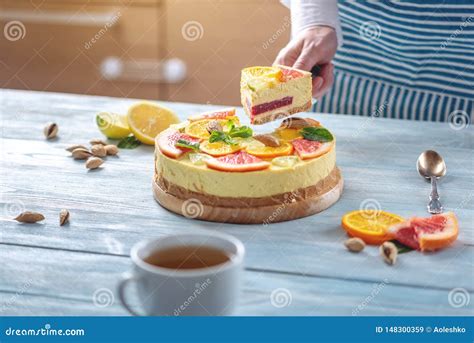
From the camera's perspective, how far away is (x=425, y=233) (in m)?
1.34

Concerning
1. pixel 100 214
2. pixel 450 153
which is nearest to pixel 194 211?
pixel 100 214

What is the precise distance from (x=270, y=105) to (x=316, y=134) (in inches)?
5.6

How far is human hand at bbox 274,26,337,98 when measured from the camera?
2016mm

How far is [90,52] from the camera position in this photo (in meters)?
3.60

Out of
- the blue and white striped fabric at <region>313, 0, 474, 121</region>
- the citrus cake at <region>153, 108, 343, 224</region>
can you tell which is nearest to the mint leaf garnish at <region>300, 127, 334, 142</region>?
the citrus cake at <region>153, 108, 343, 224</region>

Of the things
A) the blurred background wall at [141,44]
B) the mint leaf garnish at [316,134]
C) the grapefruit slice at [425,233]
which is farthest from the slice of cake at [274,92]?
the blurred background wall at [141,44]

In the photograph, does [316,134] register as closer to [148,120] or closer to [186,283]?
[148,120]

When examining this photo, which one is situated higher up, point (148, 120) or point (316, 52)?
point (316, 52)

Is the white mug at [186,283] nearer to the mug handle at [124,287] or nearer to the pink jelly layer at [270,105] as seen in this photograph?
the mug handle at [124,287]

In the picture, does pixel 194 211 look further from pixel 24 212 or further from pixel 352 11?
pixel 352 11

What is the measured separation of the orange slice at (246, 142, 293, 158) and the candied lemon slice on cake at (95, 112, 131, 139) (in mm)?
508

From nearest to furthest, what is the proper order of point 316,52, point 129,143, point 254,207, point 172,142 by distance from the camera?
point 254,207 → point 172,142 → point 129,143 → point 316,52

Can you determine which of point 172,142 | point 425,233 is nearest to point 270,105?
point 172,142
